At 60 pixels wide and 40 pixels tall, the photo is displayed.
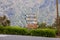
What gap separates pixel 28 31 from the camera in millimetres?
7879

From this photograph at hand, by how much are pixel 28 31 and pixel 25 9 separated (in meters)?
0.84

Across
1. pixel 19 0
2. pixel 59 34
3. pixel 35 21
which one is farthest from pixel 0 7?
pixel 59 34

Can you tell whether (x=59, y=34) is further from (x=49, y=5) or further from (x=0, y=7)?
(x=0, y=7)

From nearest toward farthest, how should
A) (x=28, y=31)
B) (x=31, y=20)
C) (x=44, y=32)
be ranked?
(x=44, y=32) → (x=28, y=31) → (x=31, y=20)

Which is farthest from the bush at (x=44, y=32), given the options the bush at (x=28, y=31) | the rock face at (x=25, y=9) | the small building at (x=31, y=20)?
the rock face at (x=25, y=9)

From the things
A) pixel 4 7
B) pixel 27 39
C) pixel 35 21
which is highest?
pixel 4 7

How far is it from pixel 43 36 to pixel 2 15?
5.85ft

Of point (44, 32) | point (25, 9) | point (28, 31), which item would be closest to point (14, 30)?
point (28, 31)

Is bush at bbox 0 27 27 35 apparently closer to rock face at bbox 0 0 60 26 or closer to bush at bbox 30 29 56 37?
rock face at bbox 0 0 60 26

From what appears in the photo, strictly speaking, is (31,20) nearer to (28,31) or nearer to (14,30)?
(28,31)

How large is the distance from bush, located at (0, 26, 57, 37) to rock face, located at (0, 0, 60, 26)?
0.24 m

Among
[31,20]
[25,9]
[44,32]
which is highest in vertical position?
[25,9]

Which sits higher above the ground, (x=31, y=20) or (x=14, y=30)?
(x=31, y=20)

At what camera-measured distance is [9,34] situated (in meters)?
7.88
